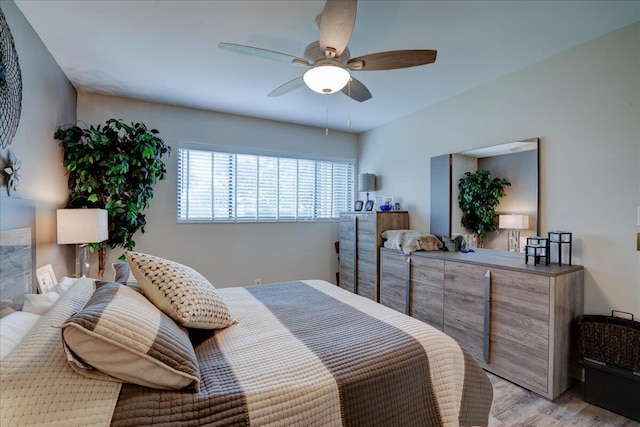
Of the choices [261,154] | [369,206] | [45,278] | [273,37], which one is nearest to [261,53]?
[273,37]

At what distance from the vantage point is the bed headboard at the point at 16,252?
1.49 m

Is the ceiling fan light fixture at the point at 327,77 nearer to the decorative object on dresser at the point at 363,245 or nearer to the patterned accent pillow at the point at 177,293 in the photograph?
the patterned accent pillow at the point at 177,293

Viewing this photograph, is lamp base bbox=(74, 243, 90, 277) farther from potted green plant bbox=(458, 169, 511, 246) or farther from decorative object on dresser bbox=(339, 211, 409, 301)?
potted green plant bbox=(458, 169, 511, 246)

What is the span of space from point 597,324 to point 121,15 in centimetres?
384

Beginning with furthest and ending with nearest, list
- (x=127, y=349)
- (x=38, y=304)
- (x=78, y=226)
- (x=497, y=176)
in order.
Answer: (x=497, y=176) → (x=78, y=226) → (x=38, y=304) → (x=127, y=349)

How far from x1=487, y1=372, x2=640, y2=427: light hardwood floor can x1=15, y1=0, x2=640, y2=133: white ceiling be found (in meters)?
2.62

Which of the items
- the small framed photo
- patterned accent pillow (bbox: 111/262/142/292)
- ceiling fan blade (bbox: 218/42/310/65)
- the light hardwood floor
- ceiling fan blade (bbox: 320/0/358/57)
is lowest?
the light hardwood floor

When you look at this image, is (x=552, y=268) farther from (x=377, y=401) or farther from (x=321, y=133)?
(x=321, y=133)

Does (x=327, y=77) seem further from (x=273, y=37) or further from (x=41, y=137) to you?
(x=41, y=137)

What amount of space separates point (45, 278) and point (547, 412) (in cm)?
356

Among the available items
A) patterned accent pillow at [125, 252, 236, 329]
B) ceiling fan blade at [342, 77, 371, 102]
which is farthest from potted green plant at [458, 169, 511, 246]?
patterned accent pillow at [125, 252, 236, 329]

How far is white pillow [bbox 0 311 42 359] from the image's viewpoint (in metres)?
0.99

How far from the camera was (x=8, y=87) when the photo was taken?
5.46 ft

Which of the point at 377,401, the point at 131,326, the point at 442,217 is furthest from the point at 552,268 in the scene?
the point at 131,326
